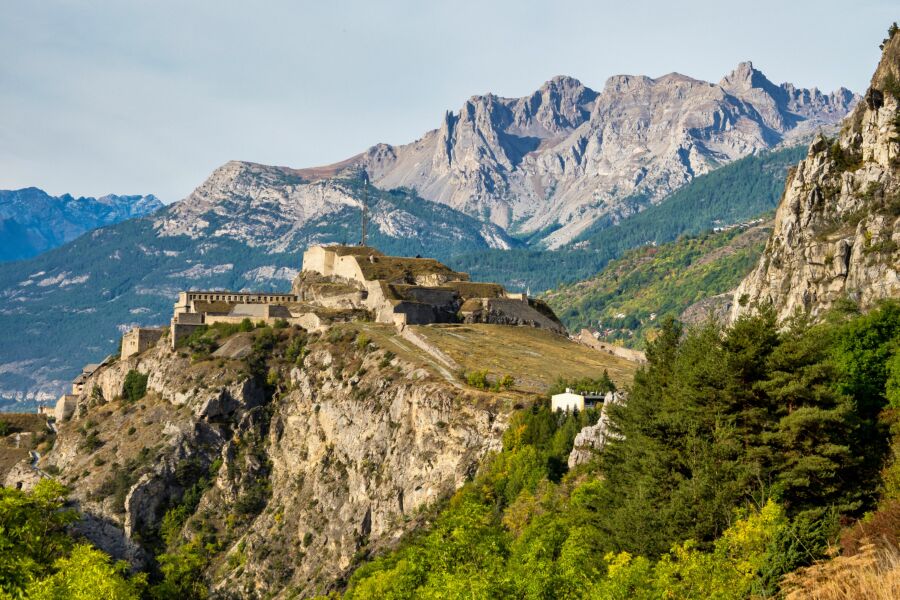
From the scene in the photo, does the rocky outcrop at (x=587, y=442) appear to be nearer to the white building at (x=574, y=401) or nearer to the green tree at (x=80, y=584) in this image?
the white building at (x=574, y=401)

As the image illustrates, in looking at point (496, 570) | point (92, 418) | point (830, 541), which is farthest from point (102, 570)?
point (92, 418)

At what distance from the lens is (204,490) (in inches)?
5910

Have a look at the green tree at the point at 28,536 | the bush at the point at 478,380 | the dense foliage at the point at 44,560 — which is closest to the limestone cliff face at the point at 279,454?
the bush at the point at 478,380

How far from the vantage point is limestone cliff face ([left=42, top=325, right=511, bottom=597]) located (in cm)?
12250

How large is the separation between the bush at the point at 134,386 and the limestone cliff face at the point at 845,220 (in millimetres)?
79744

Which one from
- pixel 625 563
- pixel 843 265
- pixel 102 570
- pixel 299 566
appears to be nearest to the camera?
pixel 625 563

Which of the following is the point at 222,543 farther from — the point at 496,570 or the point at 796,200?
the point at 496,570

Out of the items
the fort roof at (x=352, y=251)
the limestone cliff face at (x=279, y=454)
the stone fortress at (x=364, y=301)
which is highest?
the fort roof at (x=352, y=251)

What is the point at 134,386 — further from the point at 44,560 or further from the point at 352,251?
the point at 44,560

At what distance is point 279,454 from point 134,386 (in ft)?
91.5

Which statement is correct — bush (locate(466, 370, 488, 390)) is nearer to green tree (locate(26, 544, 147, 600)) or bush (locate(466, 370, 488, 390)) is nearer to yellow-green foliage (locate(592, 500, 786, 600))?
green tree (locate(26, 544, 147, 600))

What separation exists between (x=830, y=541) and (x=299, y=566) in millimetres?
90228

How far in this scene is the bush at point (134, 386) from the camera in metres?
165

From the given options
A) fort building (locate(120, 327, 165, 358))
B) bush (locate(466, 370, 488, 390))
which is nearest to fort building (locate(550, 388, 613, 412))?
bush (locate(466, 370, 488, 390))
